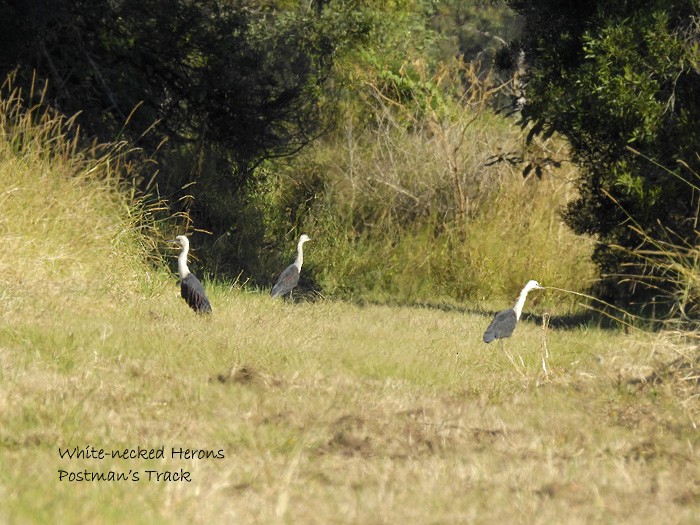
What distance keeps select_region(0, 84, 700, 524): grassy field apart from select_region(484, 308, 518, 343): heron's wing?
0.61ft

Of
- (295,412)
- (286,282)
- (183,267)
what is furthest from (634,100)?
(295,412)

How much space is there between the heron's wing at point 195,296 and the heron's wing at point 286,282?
7.77ft

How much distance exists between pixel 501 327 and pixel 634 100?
→ 132 inches

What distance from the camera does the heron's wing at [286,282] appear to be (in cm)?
1296

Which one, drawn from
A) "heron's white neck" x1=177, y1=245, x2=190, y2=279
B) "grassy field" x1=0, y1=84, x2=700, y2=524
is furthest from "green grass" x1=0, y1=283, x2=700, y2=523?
"heron's white neck" x1=177, y1=245, x2=190, y2=279

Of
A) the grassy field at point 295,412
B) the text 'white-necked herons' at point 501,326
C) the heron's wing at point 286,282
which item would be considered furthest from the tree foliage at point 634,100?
the heron's wing at point 286,282

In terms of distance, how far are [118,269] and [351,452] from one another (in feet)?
18.9

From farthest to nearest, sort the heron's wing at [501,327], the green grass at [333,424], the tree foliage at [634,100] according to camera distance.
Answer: the tree foliage at [634,100], the heron's wing at [501,327], the green grass at [333,424]

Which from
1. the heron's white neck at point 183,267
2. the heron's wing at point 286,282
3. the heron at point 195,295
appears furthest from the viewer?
the heron's wing at point 286,282

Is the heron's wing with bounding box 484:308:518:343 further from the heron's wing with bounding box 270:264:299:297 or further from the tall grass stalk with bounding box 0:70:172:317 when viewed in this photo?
the heron's wing with bounding box 270:264:299:297

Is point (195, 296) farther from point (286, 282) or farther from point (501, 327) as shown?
point (286, 282)

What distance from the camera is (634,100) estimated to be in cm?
1198

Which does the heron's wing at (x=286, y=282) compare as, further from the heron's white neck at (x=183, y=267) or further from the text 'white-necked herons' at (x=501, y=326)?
the text 'white-necked herons' at (x=501, y=326)

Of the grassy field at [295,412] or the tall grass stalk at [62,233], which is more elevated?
the grassy field at [295,412]
